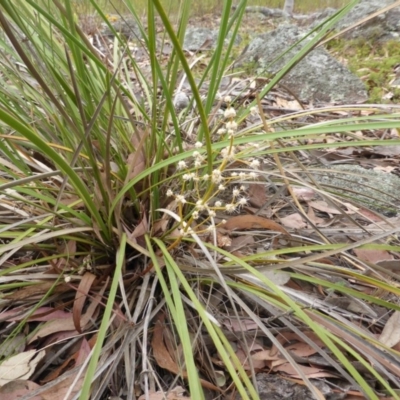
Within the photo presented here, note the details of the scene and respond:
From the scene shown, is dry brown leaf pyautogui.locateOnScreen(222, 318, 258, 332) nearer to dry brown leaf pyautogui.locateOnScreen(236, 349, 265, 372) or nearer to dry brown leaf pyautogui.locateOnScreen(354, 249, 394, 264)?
dry brown leaf pyautogui.locateOnScreen(236, 349, 265, 372)

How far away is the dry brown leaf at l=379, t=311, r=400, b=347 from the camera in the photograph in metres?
0.73

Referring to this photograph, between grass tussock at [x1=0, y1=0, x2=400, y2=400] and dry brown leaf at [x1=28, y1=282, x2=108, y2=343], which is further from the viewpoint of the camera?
dry brown leaf at [x1=28, y1=282, x2=108, y2=343]

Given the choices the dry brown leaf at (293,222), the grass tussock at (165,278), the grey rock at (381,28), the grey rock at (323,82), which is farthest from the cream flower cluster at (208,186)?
the grey rock at (381,28)

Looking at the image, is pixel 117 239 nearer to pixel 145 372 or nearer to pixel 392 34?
pixel 145 372

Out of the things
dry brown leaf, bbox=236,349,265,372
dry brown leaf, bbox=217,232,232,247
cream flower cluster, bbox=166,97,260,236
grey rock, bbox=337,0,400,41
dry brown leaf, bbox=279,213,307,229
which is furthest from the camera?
grey rock, bbox=337,0,400,41

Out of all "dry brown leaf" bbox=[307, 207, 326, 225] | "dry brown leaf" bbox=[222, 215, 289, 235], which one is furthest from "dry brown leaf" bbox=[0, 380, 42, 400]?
"dry brown leaf" bbox=[307, 207, 326, 225]

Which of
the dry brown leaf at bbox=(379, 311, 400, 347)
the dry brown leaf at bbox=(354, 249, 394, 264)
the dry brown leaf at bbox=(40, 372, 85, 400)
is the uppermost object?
the dry brown leaf at bbox=(40, 372, 85, 400)

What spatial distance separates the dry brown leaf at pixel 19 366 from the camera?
687mm

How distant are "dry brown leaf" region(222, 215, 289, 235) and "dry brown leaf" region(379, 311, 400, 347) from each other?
259mm

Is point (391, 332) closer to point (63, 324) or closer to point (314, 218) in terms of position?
point (314, 218)

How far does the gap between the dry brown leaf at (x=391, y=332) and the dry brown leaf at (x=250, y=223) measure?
26cm

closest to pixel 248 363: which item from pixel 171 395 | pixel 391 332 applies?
pixel 171 395

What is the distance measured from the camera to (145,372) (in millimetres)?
649

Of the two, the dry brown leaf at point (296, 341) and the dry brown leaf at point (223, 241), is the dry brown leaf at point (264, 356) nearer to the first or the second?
the dry brown leaf at point (296, 341)
